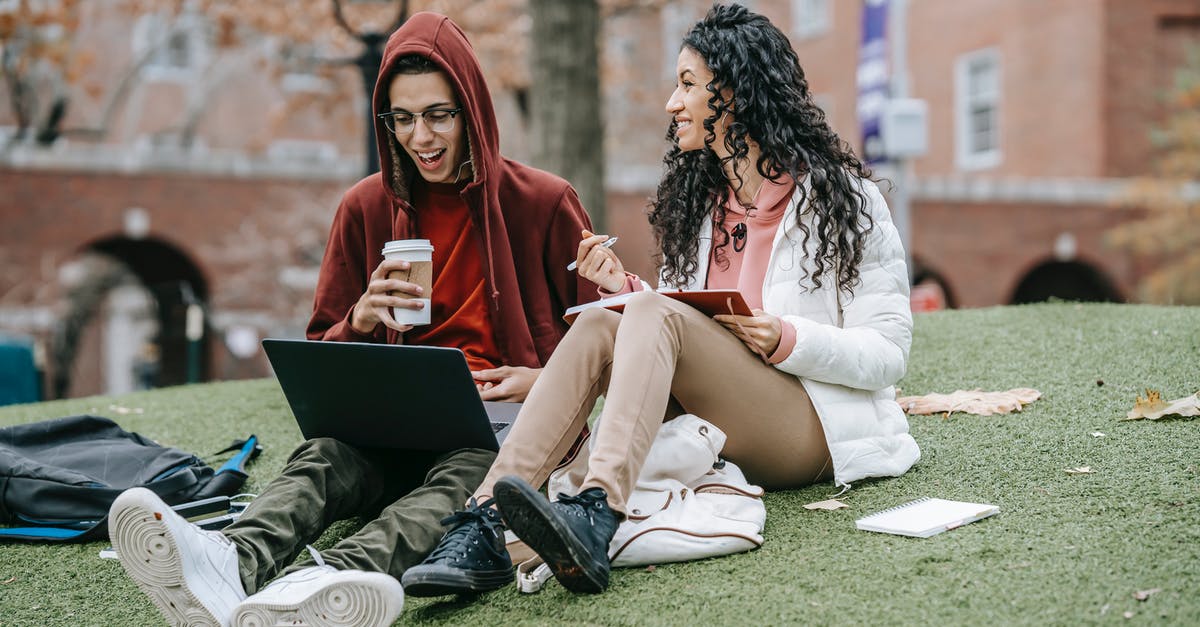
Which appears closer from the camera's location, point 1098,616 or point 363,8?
point 1098,616

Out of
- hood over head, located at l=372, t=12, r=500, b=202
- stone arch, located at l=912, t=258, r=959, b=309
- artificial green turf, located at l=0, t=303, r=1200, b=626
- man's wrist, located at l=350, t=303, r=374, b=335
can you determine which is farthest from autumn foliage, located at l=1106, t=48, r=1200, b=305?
man's wrist, located at l=350, t=303, r=374, b=335

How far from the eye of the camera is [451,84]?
347 centimetres

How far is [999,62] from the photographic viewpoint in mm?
23109

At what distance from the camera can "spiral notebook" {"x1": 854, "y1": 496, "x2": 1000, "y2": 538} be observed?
2.88 meters

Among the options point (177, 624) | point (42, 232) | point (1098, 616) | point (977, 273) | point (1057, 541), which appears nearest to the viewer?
point (1098, 616)

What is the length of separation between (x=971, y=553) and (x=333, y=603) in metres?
1.50

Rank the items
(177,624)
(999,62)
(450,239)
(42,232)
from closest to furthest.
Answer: (177,624), (450,239), (42,232), (999,62)

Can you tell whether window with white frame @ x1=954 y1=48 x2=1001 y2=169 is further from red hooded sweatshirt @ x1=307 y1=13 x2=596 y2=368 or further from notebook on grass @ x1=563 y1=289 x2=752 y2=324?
notebook on grass @ x1=563 y1=289 x2=752 y2=324

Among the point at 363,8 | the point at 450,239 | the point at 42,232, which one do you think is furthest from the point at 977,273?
the point at 450,239

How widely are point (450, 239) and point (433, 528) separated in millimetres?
1064

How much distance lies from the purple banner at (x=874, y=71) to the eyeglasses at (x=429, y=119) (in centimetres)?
854

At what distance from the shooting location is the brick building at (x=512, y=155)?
56.0 feet

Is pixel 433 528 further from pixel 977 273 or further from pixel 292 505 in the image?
pixel 977 273

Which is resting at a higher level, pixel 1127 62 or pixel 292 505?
pixel 1127 62
